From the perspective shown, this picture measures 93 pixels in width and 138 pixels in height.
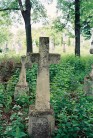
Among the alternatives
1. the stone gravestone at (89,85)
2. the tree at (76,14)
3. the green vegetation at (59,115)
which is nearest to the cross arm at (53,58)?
the green vegetation at (59,115)

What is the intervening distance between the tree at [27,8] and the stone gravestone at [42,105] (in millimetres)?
13882

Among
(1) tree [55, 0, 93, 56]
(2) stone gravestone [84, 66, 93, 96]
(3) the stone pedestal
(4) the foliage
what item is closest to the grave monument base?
(2) stone gravestone [84, 66, 93, 96]

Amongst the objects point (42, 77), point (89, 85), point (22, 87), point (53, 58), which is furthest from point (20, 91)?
point (42, 77)

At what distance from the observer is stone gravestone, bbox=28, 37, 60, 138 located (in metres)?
6.29

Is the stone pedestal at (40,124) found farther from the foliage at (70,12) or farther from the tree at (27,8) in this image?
the foliage at (70,12)

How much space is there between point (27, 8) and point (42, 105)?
14.7 metres

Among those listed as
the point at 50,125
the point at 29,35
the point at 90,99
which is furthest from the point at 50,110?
the point at 29,35

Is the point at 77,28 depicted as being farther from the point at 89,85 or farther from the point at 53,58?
the point at 53,58

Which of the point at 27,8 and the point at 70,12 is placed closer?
the point at 27,8

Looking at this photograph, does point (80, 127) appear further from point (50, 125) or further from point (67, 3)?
point (67, 3)

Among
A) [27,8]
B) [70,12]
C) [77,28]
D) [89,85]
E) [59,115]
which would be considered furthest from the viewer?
[70,12]

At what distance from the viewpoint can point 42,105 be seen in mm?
6434

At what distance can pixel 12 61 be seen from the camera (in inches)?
578

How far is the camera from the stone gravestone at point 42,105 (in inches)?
248
